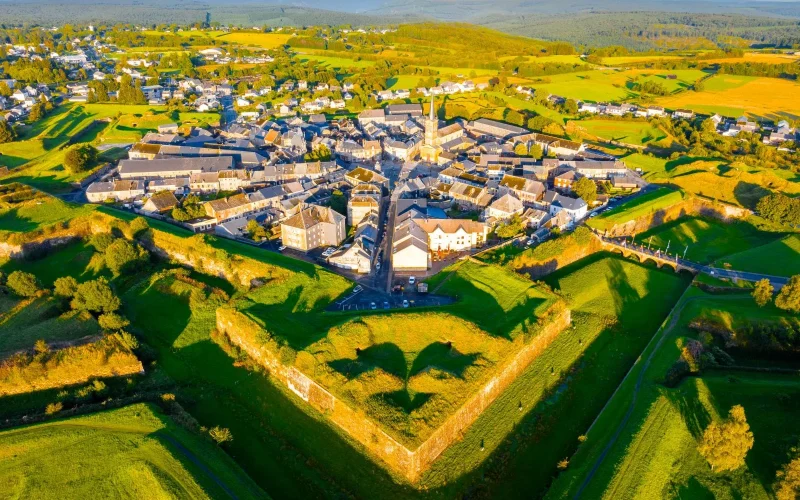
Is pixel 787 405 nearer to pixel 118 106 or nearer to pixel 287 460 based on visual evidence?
pixel 287 460

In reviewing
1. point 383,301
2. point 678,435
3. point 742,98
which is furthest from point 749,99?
point 383,301

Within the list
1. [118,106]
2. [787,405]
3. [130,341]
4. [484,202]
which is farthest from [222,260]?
[118,106]

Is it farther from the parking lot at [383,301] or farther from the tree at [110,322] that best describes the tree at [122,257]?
the parking lot at [383,301]

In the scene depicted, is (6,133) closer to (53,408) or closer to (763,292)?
(53,408)

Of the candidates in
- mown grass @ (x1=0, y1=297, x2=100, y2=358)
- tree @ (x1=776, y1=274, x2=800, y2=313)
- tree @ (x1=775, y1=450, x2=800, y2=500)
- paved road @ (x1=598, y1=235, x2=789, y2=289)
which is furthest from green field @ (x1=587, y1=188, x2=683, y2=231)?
mown grass @ (x1=0, y1=297, x2=100, y2=358)

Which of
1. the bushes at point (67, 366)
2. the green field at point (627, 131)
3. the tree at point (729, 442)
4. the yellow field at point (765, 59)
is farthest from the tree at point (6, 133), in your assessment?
the yellow field at point (765, 59)

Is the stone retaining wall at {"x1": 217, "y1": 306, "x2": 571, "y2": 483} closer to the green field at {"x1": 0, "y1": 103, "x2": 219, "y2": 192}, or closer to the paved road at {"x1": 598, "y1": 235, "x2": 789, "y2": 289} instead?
the paved road at {"x1": 598, "y1": 235, "x2": 789, "y2": 289}
